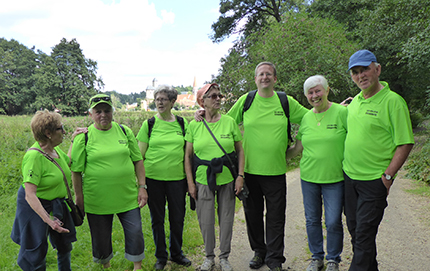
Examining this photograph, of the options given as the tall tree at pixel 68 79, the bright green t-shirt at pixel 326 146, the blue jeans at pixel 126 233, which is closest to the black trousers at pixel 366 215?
the bright green t-shirt at pixel 326 146

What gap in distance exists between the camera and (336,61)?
1143cm

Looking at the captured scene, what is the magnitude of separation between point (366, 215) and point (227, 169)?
4.85 ft

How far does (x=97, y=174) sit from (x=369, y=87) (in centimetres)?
283

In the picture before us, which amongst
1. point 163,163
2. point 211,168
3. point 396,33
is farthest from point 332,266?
point 396,33

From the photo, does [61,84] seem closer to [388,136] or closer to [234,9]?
[234,9]

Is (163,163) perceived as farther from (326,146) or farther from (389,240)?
(389,240)

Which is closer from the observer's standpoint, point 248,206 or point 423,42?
point 248,206

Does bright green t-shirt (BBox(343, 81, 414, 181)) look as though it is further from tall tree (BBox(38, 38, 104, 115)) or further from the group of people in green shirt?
tall tree (BBox(38, 38, 104, 115))

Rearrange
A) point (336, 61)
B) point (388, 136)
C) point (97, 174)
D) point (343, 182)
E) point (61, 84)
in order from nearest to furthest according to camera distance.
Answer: point (388, 136) < point (97, 174) < point (343, 182) < point (336, 61) < point (61, 84)

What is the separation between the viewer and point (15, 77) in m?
45.9

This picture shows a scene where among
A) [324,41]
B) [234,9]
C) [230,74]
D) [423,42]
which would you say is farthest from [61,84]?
[423,42]

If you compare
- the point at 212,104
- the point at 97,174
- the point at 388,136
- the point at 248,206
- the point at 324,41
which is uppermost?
the point at 324,41

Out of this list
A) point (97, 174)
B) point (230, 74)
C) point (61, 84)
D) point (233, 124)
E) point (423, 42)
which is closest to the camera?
point (97, 174)

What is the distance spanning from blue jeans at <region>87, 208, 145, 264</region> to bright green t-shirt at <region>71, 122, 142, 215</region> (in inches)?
3.9
